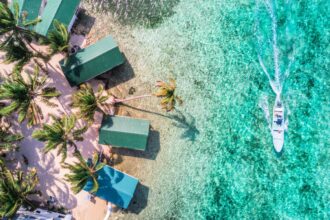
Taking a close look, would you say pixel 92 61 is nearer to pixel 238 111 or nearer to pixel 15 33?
pixel 15 33

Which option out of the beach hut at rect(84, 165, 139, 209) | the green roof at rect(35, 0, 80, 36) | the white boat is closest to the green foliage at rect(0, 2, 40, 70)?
the green roof at rect(35, 0, 80, 36)

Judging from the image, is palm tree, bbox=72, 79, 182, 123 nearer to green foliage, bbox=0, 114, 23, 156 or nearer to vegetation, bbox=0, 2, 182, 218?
vegetation, bbox=0, 2, 182, 218

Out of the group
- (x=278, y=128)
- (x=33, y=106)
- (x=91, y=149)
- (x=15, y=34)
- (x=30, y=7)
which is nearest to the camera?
(x=33, y=106)

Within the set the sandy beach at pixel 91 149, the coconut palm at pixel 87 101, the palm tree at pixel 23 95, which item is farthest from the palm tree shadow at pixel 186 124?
the palm tree at pixel 23 95

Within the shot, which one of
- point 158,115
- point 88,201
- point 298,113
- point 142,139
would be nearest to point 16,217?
point 88,201

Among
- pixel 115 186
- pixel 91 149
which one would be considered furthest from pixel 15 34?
pixel 115 186

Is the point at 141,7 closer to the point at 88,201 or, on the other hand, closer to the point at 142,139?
the point at 142,139
